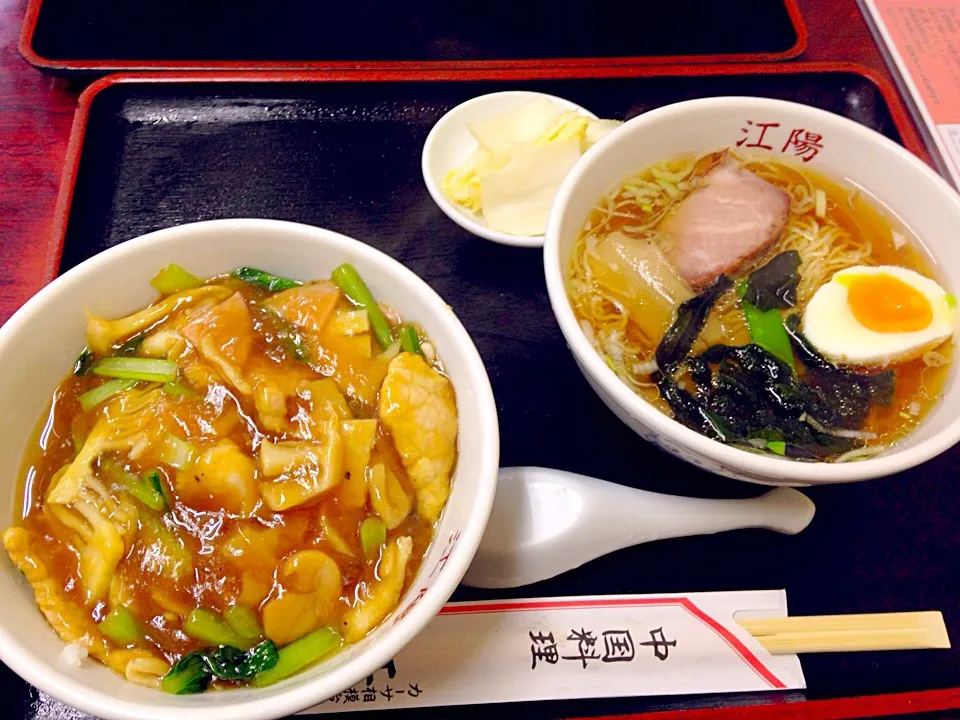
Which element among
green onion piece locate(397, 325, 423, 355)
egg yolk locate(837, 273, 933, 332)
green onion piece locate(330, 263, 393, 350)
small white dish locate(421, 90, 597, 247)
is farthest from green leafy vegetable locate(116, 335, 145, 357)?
egg yolk locate(837, 273, 933, 332)

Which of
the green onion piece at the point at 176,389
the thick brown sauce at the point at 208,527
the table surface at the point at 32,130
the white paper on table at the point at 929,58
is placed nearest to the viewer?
the thick brown sauce at the point at 208,527

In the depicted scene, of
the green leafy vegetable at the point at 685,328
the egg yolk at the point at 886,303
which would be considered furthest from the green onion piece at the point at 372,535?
the egg yolk at the point at 886,303

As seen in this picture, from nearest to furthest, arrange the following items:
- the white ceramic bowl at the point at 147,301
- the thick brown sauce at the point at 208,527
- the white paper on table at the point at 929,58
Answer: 1. the white ceramic bowl at the point at 147,301
2. the thick brown sauce at the point at 208,527
3. the white paper on table at the point at 929,58

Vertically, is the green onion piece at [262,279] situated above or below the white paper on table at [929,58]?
below

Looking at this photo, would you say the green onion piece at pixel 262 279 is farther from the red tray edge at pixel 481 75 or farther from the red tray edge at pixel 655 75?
the red tray edge at pixel 481 75

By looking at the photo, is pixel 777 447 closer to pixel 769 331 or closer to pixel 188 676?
pixel 769 331

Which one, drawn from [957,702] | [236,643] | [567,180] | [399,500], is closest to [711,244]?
[567,180]

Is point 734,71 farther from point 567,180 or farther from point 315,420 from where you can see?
point 315,420
